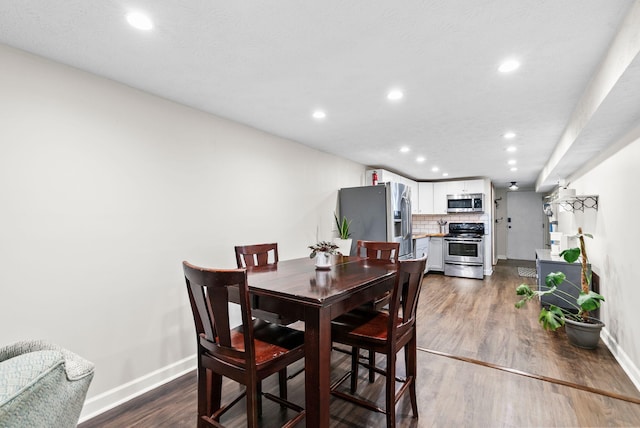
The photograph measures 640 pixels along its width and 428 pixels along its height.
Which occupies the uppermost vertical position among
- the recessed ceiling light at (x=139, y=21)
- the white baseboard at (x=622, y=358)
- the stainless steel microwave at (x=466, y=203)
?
the recessed ceiling light at (x=139, y=21)

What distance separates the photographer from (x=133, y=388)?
2184mm

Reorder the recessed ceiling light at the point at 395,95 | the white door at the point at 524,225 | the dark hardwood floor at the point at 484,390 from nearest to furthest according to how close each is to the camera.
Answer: the dark hardwood floor at the point at 484,390 < the recessed ceiling light at the point at 395,95 < the white door at the point at 524,225

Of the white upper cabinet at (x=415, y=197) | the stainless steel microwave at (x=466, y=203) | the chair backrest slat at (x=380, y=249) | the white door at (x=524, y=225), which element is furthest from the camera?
the white door at (x=524, y=225)

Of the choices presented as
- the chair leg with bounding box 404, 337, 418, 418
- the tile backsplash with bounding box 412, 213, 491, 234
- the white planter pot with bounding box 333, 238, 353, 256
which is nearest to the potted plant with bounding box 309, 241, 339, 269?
the chair leg with bounding box 404, 337, 418, 418

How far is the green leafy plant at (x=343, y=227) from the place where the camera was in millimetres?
4590

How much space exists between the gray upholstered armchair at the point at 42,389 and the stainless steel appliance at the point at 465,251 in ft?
22.0

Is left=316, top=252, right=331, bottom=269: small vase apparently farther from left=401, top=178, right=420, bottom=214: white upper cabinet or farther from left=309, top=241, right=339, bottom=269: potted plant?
left=401, top=178, right=420, bottom=214: white upper cabinet

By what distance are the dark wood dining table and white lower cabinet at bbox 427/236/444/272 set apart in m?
5.16

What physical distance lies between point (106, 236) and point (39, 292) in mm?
475

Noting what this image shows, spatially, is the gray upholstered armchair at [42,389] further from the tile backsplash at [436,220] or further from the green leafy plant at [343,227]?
the tile backsplash at [436,220]

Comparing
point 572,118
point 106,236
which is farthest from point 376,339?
point 572,118

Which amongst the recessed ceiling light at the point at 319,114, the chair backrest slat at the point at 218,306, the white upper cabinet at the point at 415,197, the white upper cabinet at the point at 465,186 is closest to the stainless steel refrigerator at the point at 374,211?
the recessed ceiling light at the point at 319,114

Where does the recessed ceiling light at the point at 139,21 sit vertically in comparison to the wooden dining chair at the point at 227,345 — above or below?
above

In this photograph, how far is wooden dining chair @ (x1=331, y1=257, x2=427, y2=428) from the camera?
1.67 m
